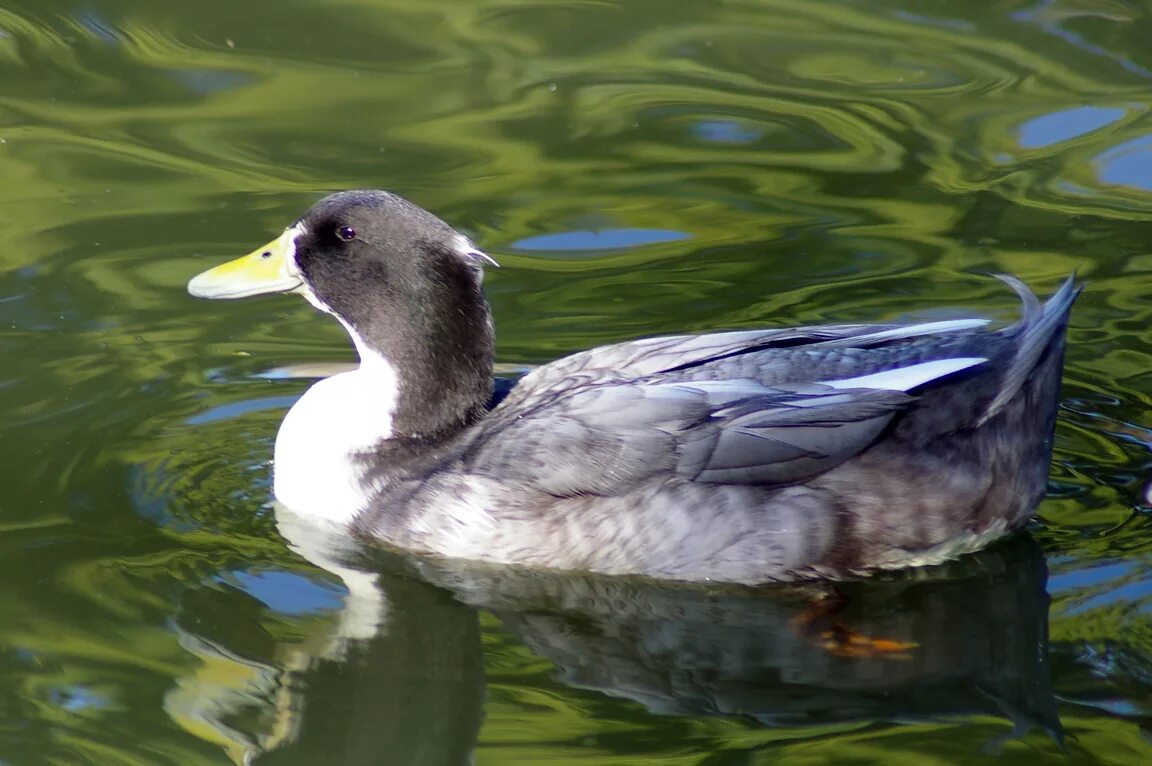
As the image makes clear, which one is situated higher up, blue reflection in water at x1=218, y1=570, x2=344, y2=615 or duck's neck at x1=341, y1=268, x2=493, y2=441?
duck's neck at x1=341, y1=268, x2=493, y2=441

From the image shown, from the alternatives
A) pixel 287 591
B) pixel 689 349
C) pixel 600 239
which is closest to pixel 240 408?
pixel 287 591

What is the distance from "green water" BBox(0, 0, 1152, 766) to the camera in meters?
5.71

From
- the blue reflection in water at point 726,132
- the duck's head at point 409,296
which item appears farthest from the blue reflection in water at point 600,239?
the duck's head at point 409,296

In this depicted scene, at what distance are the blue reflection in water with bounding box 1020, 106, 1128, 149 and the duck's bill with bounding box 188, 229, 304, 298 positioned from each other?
546cm

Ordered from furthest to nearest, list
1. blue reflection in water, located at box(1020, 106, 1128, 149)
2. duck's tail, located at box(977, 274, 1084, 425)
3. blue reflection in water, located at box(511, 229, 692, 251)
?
blue reflection in water, located at box(1020, 106, 1128, 149) < blue reflection in water, located at box(511, 229, 692, 251) < duck's tail, located at box(977, 274, 1084, 425)

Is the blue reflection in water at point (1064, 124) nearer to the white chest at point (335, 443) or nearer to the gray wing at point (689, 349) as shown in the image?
the gray wing at point (689, 349)

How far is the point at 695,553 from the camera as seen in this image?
661 cm

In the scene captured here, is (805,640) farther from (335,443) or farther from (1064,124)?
(1064,124)

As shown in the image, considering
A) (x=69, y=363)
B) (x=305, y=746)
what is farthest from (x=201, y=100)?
(x=305, y=746)

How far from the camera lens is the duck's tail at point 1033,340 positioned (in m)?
6.68

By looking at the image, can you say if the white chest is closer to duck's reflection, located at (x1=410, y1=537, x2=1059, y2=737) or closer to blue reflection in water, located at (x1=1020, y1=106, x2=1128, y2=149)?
duck's reflection, located at (x1=410, y1=537, x2=1059, y2=737)

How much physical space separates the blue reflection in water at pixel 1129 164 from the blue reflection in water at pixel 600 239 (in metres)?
2.68

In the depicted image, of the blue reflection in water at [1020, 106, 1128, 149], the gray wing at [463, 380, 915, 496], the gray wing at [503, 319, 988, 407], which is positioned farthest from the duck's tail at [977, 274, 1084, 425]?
the blue reflection in water at [1020, 106, 1128, 149]

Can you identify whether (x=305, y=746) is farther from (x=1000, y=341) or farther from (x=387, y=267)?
(x=1000, y=341)
